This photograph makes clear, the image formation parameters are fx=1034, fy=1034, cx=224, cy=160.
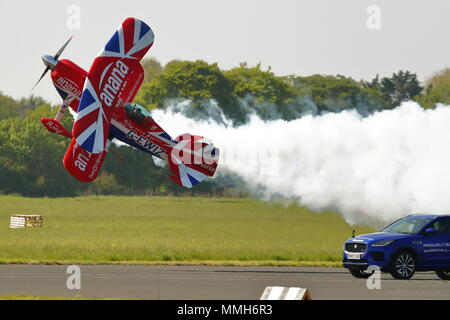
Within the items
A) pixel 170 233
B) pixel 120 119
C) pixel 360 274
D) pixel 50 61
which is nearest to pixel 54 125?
pixel 120 119

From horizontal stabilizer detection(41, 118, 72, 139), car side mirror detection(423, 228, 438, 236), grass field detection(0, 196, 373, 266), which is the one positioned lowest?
grass field detection(0, 196, 373, 266)

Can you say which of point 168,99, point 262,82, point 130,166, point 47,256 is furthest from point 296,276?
point 262,82

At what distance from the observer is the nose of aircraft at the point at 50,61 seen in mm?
35938

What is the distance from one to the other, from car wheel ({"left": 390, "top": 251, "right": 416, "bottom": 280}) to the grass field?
6744mm

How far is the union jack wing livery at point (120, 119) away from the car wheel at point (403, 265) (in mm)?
9774

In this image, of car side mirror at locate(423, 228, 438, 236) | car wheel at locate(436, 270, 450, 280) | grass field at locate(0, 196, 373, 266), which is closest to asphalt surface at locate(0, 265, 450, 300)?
car wheel at locate(436, 270, 450, 280)

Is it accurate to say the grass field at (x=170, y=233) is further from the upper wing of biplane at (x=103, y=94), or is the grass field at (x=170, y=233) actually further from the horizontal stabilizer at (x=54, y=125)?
the horizontal stabilizer at (x=54, y=125)

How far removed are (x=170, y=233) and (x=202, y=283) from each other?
2295 cm

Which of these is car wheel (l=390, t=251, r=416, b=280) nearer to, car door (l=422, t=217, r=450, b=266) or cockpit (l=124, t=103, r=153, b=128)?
car door (l=422, t=217, r=450, b=266)

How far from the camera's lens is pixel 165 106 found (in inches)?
3002

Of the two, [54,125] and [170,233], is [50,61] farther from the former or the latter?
[170,233]

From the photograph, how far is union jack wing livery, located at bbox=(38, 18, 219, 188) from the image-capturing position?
35.0 metres
